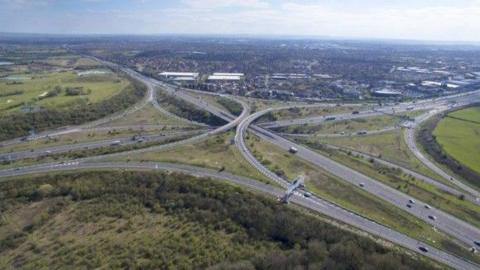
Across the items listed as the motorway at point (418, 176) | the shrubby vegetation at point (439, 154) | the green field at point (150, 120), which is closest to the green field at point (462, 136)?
the shrubby vegetation at point (439, 154)

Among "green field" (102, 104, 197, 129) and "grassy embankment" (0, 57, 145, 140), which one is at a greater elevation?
"grassy embankment" (0, 57, 145, 140)

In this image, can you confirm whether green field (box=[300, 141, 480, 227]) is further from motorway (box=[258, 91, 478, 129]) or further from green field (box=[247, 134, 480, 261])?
motorway (box=[258, 91, 478, 129])

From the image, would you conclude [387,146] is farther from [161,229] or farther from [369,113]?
[161,229]

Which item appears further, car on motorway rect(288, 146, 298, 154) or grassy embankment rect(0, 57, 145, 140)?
grassy embankment rect(0, 57, 145, 140)

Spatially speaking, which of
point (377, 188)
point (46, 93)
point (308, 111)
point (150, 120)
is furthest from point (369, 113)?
point (46, 93)

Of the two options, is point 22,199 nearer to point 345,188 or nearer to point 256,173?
point 256,173

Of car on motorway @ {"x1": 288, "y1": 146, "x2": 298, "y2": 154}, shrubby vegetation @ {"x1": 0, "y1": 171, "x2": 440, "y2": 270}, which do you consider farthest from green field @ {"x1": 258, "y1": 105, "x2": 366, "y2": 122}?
shrubby vegetation @ {"x1": 0, "y1": 171, "x2": 440, "y2": 270}

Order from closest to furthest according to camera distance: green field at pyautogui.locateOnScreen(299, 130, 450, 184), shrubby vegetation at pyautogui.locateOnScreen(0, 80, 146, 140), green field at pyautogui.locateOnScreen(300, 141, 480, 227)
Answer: green field at pyautogui.locateOnScreen(300, 141, 480, 227) < green field at pyautogui.locateOnScreen(299, 130, 450, 184) < shrubby vegetation at pyautogui.locateOnScreen(0, 80, 146, 140)

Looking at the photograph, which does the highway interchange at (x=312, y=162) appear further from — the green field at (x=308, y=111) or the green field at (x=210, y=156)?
the green field at (x=308, y=111)
